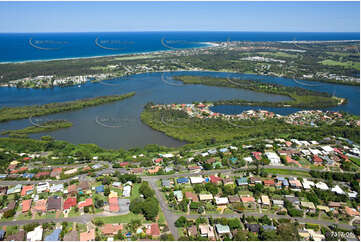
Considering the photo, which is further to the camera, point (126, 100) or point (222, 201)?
point (126, 100)

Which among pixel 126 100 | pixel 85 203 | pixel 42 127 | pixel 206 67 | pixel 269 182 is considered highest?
pixel 206 67

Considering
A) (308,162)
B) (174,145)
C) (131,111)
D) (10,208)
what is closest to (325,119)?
(308,162)

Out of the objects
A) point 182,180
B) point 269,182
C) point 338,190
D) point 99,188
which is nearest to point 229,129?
point 269,182

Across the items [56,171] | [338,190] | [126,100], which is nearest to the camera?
[338,190]

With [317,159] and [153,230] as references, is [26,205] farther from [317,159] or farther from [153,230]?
[317,159]

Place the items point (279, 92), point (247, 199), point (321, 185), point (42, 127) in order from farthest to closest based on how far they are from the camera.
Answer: point (279, 92)
point (42, 127)
point (321, 185)
point (247, 199)
